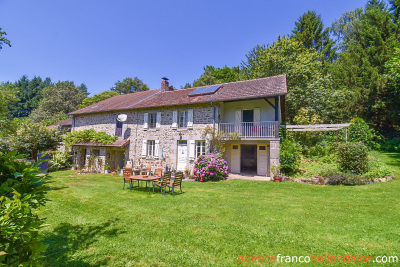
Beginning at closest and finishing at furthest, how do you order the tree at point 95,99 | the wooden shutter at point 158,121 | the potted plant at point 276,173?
1. the potted plant at point 276,173
2. the wooden shutter at point 158,121
3. the tree at point 95,99

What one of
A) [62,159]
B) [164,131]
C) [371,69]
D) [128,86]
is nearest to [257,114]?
[164,131]

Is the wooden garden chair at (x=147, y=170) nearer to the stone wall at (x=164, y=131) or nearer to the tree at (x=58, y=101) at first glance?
the stone wall at (x=164, y=131)

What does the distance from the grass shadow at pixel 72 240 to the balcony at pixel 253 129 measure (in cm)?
908

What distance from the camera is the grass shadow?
125 inches

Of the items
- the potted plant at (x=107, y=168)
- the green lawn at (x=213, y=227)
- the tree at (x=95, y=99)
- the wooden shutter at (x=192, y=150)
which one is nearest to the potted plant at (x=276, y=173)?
the green lawn at (x=213, y=227)

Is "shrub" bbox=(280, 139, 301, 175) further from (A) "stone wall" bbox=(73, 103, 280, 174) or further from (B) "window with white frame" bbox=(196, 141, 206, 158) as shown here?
(B) "window with white frame" bbox=(196, 141, 206, 158)

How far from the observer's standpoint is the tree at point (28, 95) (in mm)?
42522

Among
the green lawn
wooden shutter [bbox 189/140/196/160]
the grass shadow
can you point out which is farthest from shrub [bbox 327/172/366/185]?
the grass shadow

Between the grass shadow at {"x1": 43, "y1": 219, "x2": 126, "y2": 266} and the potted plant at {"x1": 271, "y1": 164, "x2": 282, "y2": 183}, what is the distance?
8426 mm

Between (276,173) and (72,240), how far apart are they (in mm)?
9700

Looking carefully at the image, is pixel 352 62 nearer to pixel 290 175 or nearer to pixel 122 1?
pixel 290 175

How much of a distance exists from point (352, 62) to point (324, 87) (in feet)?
21.3

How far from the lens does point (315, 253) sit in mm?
3418

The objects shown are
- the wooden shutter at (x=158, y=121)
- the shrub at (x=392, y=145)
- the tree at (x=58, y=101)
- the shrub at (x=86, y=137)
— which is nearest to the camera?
the wooden shutter at (x=158, y=121)
